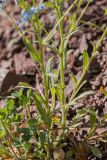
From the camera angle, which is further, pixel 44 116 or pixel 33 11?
pixel 44 116

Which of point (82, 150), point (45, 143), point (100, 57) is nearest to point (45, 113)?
point (45, 143)

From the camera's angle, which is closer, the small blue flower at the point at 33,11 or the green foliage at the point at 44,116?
the small blue flower at the point at 33,11

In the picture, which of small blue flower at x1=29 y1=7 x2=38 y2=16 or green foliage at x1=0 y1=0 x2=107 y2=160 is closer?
small blue flower at x1=29 y1=7 x2=38 y2=16

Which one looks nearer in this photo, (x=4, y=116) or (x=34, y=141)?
(x=4, y=116)

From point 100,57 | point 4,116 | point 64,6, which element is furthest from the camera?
A: point 64,6

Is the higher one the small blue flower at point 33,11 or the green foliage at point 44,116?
the small blue flower at point 33,11

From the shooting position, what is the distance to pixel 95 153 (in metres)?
1.94

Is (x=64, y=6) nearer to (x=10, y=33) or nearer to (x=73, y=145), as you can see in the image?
(x=10, y=33)

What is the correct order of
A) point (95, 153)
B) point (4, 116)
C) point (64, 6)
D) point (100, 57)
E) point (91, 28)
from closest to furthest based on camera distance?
1. point (4, 116)
2. point (95, 153)
3. point (100, 57)
4. point (91, 28)
5. point (64, 6)

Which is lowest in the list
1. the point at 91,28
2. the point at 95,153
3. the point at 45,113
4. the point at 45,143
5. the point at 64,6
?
the point at 95,153

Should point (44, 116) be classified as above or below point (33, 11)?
below

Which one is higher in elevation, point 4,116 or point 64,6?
point 64,6

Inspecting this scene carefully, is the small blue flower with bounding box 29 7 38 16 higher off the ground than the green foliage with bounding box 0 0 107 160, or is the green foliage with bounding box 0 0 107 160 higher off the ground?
the small blue flower with bounding box 29 7 38 16

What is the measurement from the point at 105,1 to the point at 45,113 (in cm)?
146
